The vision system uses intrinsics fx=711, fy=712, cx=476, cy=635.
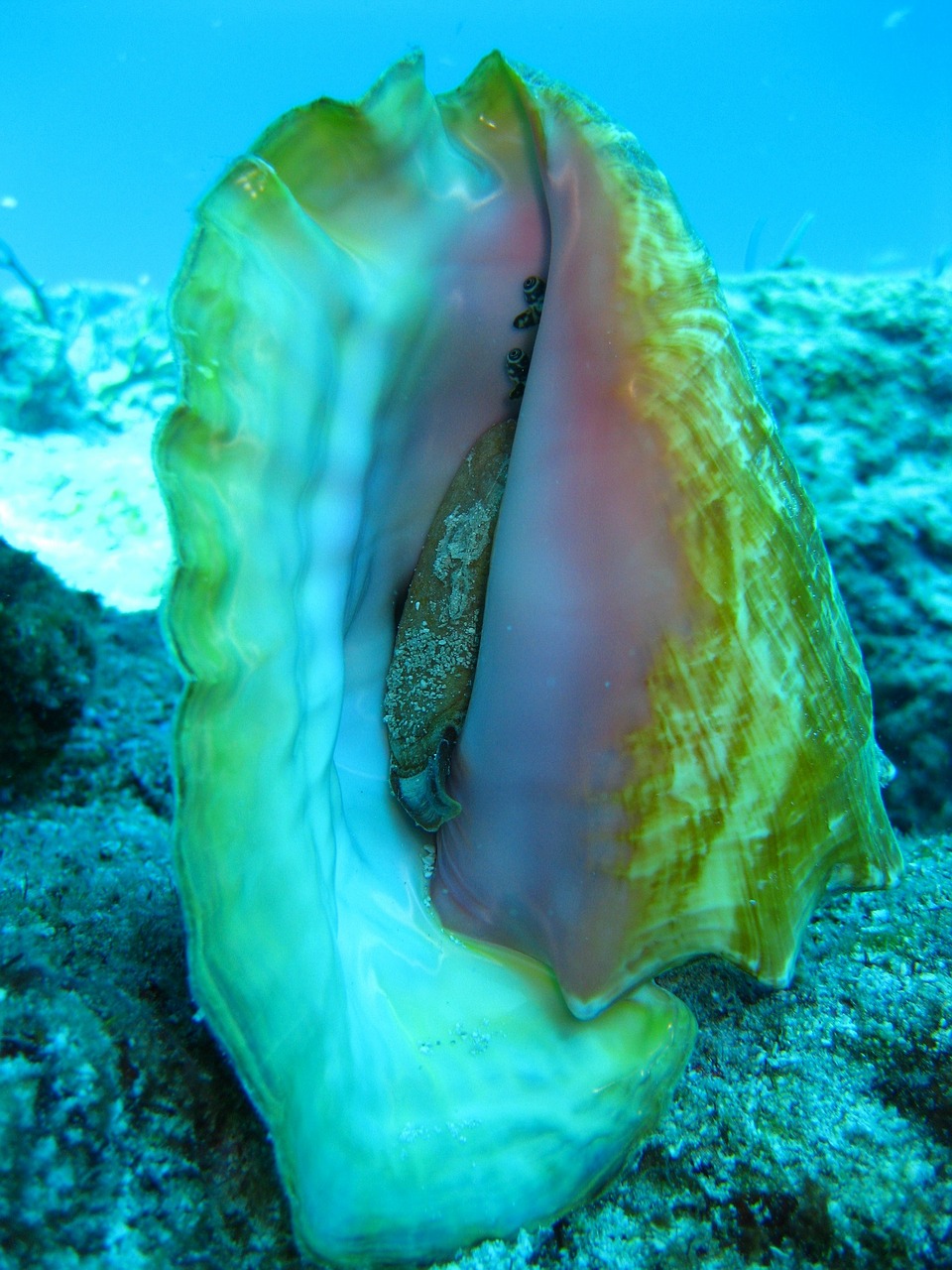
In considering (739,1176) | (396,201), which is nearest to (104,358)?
(396,201)

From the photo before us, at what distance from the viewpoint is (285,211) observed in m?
0.80

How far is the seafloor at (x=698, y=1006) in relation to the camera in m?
0.67

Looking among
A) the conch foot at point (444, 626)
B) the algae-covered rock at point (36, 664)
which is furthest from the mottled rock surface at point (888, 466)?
the algae-covered rock at point (36, 664)

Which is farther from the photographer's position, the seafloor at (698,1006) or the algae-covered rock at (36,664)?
the algae-covered rock at (36,664)

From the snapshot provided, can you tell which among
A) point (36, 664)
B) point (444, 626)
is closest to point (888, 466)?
point (444, 626)

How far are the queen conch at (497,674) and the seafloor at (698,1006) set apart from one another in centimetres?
8

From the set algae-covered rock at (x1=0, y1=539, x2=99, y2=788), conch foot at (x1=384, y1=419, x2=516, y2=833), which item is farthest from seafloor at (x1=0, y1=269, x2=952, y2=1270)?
conch foot at (x1=384, y1=419, x2=516, y2=833)

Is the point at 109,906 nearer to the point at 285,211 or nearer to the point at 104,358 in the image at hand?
the point at 285,211

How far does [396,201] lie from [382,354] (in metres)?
0.20

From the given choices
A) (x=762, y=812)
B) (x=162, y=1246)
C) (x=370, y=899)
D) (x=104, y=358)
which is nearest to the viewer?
(x=162, y=1246)

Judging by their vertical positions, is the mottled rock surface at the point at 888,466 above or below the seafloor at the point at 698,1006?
above

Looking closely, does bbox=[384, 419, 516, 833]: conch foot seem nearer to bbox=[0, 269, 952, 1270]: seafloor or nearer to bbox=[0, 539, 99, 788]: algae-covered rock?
bbox=[0, 269, 952, 1270]: seafloor

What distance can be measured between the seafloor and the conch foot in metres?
0.37

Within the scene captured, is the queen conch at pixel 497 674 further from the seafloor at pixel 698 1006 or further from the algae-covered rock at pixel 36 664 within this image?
the algae-covered rock at pixel 36 664
